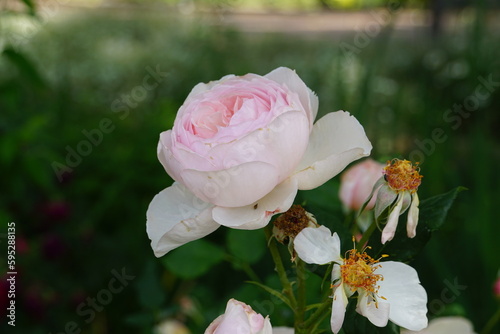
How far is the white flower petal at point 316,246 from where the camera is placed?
35cm

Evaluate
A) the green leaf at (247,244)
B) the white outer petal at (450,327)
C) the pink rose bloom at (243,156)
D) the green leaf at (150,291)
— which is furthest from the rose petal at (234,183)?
the green leaf at (150,291)

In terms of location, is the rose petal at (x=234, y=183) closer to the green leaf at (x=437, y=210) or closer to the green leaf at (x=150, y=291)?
the green leaf at (x=437, y=210)

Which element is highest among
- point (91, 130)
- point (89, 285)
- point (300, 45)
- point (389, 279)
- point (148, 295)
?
point (389, 279)

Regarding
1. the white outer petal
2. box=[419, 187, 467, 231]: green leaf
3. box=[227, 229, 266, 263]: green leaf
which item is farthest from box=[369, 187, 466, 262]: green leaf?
box=[227, 229, 266, 263]: green leaf

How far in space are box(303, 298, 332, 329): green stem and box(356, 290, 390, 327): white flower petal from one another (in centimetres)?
2

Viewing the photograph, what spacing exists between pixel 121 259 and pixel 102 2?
570 cm

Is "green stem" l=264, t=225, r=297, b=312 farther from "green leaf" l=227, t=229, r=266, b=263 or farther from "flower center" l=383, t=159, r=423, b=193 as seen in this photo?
"green leaf" l=227, t=229, r=266, b=263

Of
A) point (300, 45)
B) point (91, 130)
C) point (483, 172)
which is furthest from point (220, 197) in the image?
point (300, 45)

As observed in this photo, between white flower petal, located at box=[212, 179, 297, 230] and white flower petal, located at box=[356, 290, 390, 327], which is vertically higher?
white flower petal, located at box=[212, 179, 297, 230]

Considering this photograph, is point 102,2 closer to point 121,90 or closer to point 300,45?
point 300,45

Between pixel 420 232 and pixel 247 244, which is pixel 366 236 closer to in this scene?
pixel 420 232

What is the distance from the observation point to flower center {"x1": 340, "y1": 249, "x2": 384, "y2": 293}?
13.7 inches

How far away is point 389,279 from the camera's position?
356 millimetres

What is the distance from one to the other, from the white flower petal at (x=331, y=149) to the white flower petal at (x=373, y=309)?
0.07 metres
